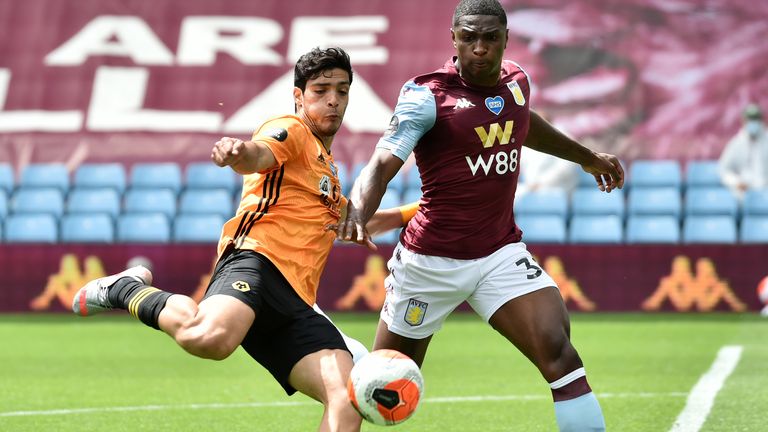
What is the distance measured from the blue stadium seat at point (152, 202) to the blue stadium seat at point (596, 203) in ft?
18.8

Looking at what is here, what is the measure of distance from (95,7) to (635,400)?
527 inches

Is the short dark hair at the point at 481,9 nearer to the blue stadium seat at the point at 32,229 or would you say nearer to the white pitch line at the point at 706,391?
the white pitch line at the point at 706,391

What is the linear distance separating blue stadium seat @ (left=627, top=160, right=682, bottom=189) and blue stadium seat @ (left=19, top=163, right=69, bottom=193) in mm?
8308

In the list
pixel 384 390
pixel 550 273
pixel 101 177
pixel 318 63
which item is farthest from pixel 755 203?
pixel 384 390

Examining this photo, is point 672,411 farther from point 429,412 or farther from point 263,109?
point 263,109

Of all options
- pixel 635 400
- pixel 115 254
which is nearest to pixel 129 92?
pixel 115 254

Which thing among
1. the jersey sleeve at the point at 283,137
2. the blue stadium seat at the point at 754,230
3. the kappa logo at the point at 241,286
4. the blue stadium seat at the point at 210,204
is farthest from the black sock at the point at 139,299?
the blue stadium seat at the point at 754,230

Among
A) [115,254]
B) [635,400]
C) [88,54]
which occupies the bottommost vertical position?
[115,254]

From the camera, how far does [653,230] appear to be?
15.9 m

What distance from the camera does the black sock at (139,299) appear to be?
5.79 meters

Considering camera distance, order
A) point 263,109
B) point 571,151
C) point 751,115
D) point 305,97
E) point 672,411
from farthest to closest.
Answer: point 263,109, point 751,115, point 672,411, point 571,151, point 305,97

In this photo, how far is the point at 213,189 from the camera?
17.1 m

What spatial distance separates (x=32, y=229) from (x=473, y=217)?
11823 millimetres

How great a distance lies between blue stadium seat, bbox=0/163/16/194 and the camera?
17359 millimetres
